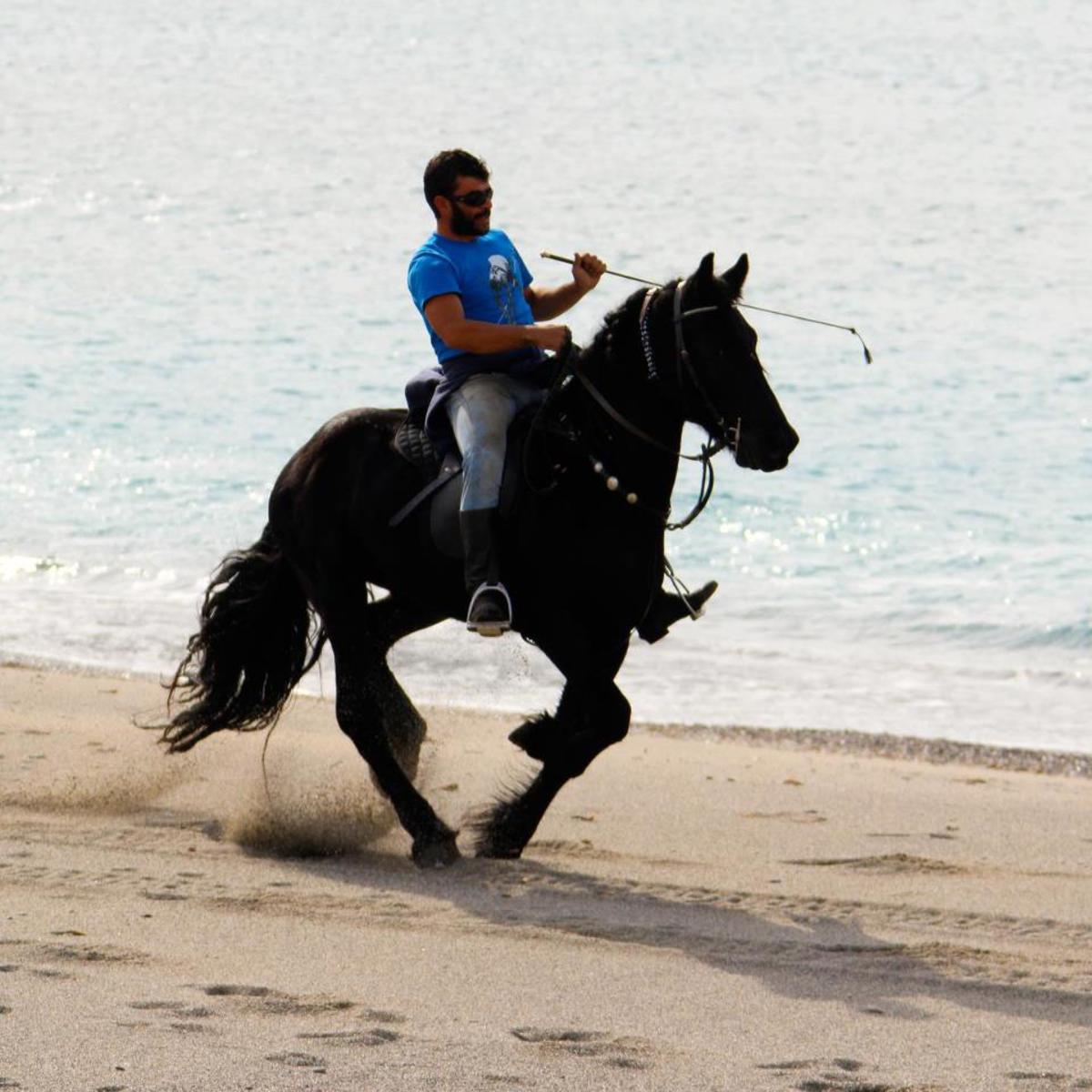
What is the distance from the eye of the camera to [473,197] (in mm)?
7172

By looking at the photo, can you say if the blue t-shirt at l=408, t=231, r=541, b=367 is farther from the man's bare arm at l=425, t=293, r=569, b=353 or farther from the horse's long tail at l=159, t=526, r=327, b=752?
the horse's long tail at l=159, t=526, r=327, b=752

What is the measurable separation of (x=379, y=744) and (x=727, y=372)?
6.82ft

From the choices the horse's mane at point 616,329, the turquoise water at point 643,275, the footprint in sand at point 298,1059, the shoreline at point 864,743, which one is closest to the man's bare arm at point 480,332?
the horse's mane at point 616,329

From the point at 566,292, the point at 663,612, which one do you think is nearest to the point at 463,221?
the point at 566,292

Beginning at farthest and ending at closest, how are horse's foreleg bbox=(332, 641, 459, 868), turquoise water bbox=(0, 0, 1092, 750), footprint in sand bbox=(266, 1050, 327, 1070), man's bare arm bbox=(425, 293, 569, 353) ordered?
turquoise water bbox=(0, 0, 1092, 750) → horse's foreleg bbox=(332, 641, 459, 868) → man's bare arm bbox=(425, 293, 569, 353) → footprint in sand bbox=(266, 1050, 327, 1070)

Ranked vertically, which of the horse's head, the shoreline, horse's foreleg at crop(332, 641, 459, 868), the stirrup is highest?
the horse's head

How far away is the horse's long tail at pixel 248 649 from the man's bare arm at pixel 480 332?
147cm

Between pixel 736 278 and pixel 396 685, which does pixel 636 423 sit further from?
pixel 396 685

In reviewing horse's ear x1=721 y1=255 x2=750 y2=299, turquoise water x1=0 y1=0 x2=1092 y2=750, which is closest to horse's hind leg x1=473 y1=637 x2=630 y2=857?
horse's ear x1=721 y1=255 x2=750 y2=299

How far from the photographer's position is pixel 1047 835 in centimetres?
807

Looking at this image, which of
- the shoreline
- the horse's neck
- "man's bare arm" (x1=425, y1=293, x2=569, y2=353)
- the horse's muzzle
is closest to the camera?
the horse's muzzle

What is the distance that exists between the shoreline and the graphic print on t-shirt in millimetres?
3485

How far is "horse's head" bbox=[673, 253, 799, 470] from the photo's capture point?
21.3ft

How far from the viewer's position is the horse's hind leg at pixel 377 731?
7316 mm
